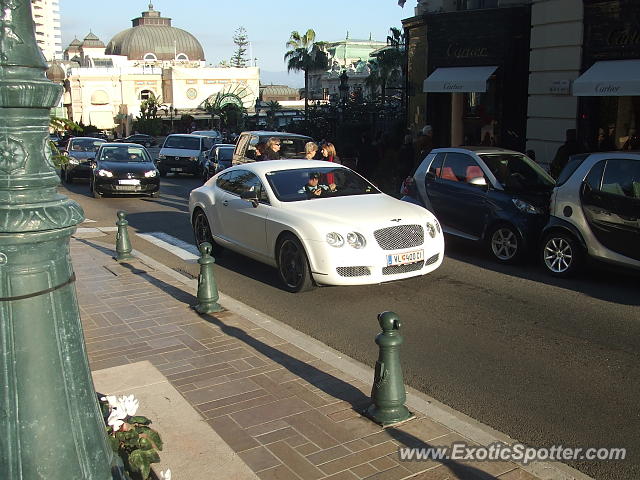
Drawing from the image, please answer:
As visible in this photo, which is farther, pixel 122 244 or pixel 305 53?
pixel 305 53

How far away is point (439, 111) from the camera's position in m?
21.8

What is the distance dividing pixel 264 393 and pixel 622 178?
18.2ft

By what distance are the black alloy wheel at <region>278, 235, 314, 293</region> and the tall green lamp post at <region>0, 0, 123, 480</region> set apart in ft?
17.7

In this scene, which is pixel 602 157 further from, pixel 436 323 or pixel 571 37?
pixel 571 37

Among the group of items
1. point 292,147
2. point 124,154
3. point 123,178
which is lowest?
point 123,178

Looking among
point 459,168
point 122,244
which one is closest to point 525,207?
point 459,168

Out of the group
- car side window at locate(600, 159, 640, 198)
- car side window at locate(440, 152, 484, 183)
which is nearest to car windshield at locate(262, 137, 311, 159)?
car side window at locate(440, 152, 484, 183)

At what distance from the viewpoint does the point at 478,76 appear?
19281mm

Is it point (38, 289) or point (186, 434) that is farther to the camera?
point (186, 434)

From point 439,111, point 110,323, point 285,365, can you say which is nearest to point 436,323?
point 285,365

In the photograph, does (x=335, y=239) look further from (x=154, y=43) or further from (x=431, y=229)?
(x=154, y=43)

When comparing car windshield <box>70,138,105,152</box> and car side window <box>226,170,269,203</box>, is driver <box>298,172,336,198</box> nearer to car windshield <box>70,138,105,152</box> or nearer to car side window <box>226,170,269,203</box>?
car side window <box>226,170,269,203</box>

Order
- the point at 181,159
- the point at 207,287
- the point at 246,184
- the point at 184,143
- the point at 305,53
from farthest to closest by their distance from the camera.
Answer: the point at 305,53, the point at 184,143, the point at 181,159, the point at 246,184, the point at 207,287

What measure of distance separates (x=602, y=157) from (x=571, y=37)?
9318 mm
